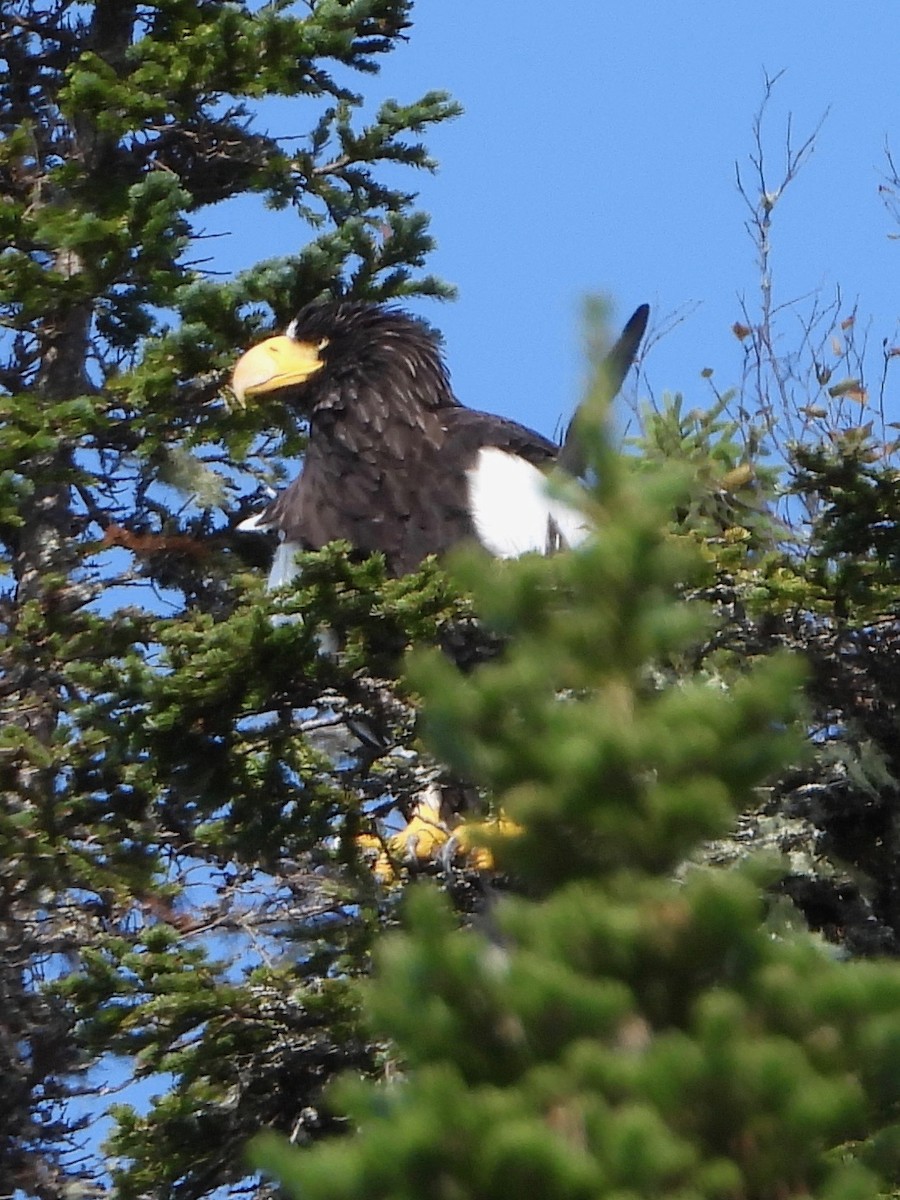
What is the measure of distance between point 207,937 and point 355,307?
2.34m

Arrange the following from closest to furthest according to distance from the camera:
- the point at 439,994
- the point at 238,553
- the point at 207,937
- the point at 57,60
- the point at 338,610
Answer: the point at 439,994 < the point at 338,610 < the point at 207,937 < the point at 238,553 < the point at 57,60

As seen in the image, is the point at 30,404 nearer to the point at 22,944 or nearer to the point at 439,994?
the point at 22,944

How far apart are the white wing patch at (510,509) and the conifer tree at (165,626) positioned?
66 cm

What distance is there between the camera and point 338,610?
3605 mm

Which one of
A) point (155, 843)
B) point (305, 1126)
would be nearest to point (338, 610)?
point (155, 843)

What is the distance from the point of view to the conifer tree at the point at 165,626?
3.79 meters

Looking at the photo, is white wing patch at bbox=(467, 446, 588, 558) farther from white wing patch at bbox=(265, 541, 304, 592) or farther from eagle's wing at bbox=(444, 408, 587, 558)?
white wing patch at bbox=(265, 541, 304, 592)

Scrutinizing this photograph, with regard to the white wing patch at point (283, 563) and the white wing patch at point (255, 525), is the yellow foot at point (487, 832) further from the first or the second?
the white wing patch at point (255, 525)

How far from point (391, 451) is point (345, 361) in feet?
1.70

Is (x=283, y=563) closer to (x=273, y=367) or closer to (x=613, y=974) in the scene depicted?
(x=273, y=367)

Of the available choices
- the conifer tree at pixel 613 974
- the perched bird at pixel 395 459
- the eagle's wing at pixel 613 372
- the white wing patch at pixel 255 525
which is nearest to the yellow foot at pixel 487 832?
the conifer tree at pixel 613 974

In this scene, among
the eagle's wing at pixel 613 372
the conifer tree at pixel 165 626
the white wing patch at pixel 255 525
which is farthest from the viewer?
the white wing patch at pixel 255 525

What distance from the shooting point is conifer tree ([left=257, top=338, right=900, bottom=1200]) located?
1.67m

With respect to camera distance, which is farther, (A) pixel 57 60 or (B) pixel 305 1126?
(A) pixel 57 60
